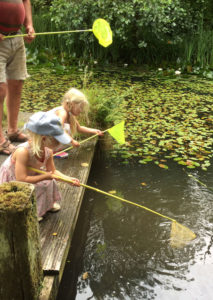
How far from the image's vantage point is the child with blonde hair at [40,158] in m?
1.97

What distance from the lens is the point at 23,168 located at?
205cm

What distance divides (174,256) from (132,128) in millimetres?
2390

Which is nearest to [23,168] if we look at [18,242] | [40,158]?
[40,158]

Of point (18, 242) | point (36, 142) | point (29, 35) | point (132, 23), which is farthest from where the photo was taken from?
point (132, 23)

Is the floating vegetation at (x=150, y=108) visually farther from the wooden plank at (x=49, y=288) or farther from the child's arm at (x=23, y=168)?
the wooden plank at (x=49, y=288)

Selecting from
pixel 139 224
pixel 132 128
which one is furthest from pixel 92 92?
pixel 139 224

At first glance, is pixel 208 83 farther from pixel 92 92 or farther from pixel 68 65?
pixel 92 92

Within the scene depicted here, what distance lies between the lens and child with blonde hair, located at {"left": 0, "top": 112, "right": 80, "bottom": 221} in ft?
6.46

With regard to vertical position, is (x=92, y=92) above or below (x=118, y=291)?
above

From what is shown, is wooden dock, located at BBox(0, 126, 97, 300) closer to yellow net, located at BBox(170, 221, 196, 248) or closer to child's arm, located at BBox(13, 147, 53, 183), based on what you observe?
child's arm, located at BBox(13, 147, 53, 183)

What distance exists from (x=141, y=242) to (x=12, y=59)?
6.35ft

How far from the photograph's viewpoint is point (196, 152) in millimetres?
3939

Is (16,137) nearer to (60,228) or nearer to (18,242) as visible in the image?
(60,228)

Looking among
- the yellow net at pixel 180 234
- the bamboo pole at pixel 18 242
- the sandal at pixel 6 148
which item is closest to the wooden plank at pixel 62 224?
the bamboo pole at pixel 18 242
